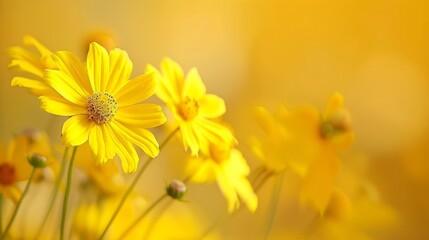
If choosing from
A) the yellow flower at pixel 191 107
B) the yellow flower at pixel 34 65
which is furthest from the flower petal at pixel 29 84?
the yellow flower at pixel 191 107

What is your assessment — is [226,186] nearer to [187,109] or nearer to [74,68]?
[187,109]

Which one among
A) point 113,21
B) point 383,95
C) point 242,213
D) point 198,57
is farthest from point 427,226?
point 113,21

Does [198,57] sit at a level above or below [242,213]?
above

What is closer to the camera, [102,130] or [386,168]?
[102,130]

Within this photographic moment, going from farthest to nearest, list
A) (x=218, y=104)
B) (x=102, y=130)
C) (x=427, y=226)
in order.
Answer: (x=427, y=226) → (x=218, y=104) → (x=102, y=130)

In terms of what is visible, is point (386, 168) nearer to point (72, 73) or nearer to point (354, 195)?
point (354, 195)

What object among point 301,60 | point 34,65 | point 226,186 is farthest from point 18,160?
point 301,60

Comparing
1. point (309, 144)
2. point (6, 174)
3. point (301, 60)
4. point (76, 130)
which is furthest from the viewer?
point (301, 60)
